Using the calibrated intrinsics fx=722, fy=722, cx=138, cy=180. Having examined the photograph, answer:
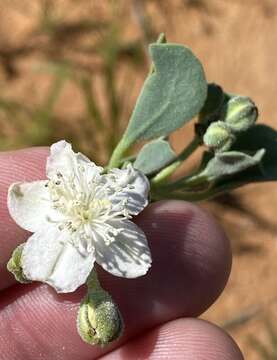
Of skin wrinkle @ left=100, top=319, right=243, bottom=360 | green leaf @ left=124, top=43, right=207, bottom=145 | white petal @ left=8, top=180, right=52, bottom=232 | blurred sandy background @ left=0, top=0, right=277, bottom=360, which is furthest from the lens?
blurred sandy background @ left=0, top=0, right=277, bottom=360

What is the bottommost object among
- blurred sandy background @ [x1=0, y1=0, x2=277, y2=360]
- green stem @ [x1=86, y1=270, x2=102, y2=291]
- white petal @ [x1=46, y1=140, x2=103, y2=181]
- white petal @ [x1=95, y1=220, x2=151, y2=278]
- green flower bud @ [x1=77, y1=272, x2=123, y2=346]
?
blurred sandy background @ [x1=0, y1=0, x2=277, y2=360]

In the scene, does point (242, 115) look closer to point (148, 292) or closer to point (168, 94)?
point (168, 94)

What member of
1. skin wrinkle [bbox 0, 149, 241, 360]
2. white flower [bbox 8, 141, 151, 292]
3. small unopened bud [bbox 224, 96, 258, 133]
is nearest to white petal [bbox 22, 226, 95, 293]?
white flower [bbox 8, 141, 151, 292]

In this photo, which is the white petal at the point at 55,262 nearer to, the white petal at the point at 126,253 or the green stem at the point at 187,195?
the white petal at the point at 126,253

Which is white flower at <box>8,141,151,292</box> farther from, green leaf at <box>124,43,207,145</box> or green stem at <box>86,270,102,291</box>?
green leaf at <box>124,43,207,145</box>

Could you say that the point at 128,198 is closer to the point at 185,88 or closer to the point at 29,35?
the point at 185,88

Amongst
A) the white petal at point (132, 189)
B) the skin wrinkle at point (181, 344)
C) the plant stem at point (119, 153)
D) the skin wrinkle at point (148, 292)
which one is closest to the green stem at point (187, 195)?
the skin wrinkle at point (148, 292)
